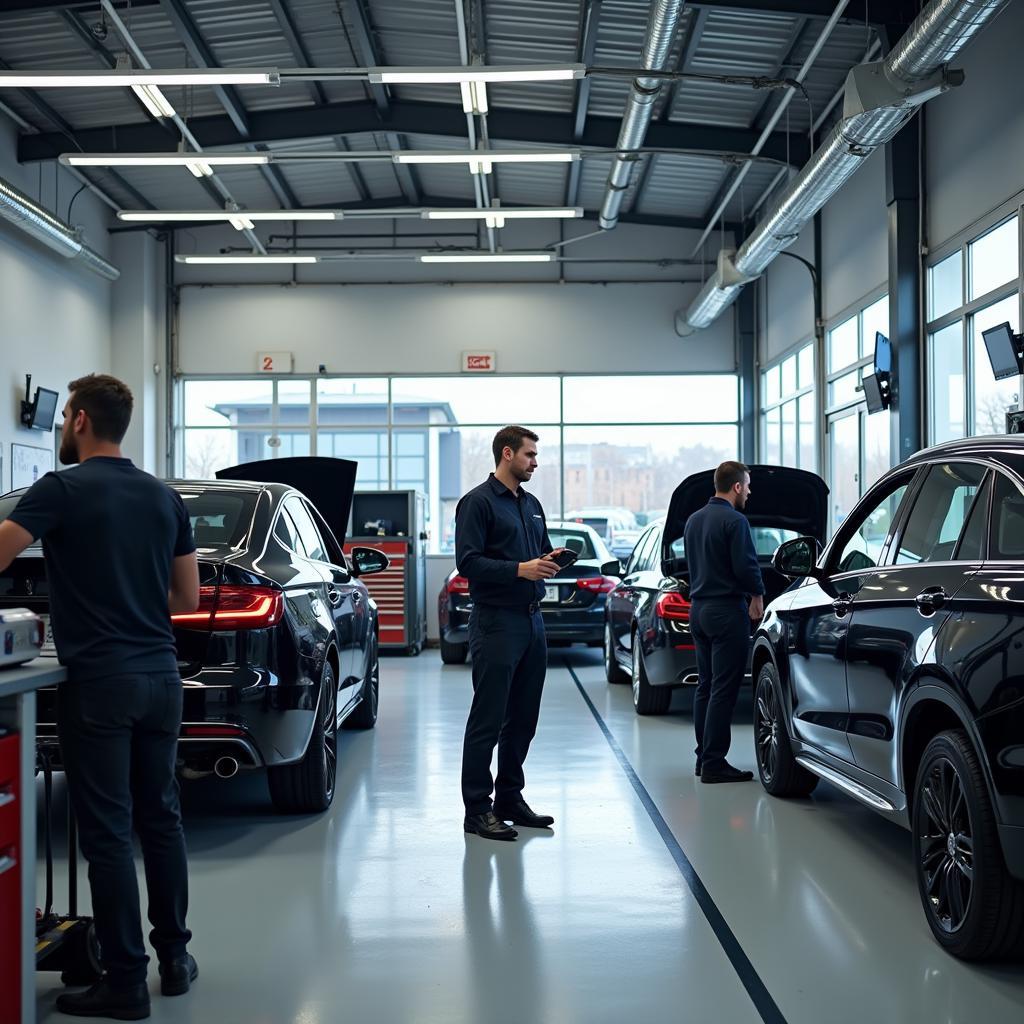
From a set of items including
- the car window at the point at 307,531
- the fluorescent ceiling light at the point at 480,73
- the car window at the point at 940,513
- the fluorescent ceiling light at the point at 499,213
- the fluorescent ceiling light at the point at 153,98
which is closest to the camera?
the car window at the point at 940,513

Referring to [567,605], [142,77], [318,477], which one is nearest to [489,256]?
[567,605]

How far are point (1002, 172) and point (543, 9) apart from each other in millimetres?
4268

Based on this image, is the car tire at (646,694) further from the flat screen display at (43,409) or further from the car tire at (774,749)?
the flat screen display at (43,409)

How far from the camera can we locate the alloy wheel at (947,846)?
335 centimetres

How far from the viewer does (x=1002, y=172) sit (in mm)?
8328

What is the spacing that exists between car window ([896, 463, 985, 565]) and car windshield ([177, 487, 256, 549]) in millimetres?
2668

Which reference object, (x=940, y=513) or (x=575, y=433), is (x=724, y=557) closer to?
(x=940, y=513)

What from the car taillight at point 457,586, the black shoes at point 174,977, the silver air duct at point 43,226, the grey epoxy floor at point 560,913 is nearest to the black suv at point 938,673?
the grey epoxy floor at point 560,913

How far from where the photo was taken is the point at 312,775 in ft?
17.1

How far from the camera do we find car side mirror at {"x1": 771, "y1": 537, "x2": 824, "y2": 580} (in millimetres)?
4992

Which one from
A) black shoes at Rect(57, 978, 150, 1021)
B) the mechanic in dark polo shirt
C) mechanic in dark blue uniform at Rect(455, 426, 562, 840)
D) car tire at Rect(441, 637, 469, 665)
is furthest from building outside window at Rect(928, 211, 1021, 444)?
black shoes at Rect(57, 978, 150, 1021)

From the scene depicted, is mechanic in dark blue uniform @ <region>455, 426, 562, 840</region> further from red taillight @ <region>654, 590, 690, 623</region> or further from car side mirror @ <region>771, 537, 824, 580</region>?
red taillight @ <region>654, 590, 690, 623</region>

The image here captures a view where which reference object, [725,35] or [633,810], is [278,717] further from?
[725,35]

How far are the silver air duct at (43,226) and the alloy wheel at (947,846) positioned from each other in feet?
34.2
